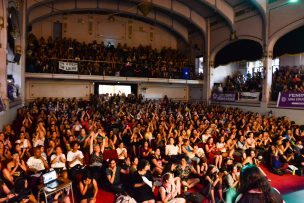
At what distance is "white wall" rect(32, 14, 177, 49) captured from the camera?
20.0m

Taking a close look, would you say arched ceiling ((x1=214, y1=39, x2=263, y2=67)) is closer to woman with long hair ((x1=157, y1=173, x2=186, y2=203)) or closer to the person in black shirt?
woman with long hair ((x1=157, y1=173, x2=186, y2=203))

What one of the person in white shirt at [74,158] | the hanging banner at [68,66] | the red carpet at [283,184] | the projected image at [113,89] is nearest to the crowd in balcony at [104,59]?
the hanging banner at [68,66]

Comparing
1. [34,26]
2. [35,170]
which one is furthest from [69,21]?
[35,170]

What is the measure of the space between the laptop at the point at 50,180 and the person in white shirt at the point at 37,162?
996mm

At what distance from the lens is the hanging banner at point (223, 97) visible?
18.0 meters

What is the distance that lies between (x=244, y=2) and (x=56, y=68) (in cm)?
1339

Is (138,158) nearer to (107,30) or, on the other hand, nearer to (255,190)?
(255,190)

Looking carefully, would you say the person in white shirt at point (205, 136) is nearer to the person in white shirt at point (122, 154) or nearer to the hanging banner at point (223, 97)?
the person in white shirt at point (122, 154)

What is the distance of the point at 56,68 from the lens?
1603 cm

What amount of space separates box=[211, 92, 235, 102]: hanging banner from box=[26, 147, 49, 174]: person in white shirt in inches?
575

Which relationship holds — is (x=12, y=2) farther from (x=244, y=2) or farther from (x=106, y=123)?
(x=244, y=2)

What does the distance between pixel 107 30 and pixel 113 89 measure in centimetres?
533

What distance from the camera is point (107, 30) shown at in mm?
21641

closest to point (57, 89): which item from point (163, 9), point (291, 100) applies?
point (163, 9)
